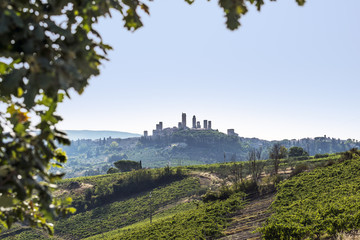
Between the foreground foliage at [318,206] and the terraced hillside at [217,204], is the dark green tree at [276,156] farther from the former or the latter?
the foreground foliage at [318,206]

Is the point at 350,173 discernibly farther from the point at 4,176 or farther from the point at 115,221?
the point at 115,221

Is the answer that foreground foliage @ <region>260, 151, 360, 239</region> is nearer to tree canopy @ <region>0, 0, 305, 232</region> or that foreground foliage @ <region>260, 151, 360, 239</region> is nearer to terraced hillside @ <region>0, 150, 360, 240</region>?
terraced hillside @ <region>0, 150, 360, 240</region>

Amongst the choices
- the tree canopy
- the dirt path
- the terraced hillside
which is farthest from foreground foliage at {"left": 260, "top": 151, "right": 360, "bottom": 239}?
the tree canopy

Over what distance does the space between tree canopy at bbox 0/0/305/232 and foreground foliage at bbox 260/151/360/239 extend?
1077 cm

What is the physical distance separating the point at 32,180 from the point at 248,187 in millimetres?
39442

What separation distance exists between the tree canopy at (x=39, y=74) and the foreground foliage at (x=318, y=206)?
35.3ft

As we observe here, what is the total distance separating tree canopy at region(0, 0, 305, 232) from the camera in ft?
5.16

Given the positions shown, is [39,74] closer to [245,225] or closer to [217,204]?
[245,225]

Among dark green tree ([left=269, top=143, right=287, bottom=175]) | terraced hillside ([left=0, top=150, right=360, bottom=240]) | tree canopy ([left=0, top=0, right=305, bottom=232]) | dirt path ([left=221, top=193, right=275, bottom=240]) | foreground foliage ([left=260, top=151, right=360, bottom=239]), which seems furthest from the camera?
dark green tree ([left=269, top=143, right=287, bottom=175])

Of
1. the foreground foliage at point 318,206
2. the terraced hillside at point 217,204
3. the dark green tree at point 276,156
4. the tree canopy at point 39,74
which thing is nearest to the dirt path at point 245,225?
the terraced hillside at point 217,204

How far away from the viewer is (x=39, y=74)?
1.50 meters

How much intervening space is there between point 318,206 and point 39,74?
61.6ft

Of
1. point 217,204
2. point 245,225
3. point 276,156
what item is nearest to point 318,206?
point 245,225

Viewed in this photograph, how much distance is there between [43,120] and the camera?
1.85 meters
